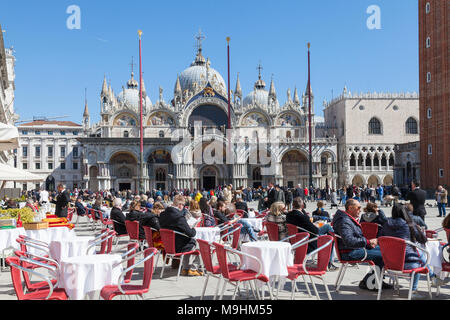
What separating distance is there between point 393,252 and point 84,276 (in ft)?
13.3

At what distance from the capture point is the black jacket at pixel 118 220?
37.1 ft

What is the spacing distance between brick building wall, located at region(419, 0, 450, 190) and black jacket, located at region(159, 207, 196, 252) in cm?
3025

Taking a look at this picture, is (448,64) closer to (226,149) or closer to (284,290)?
(226,149)

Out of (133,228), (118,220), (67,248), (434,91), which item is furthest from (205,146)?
(67,248)

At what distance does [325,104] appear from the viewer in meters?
60.5

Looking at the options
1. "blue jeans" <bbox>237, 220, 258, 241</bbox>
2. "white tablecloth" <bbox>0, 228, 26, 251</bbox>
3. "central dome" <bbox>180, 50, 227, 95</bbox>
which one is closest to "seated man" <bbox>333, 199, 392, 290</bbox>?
"blue jeans" <bbox>237, 220, 258, 241</bbox>

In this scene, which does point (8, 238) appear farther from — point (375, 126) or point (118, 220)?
point (375, 126)

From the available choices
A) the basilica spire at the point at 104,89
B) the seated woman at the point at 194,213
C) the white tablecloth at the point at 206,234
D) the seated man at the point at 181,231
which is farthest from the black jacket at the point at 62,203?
the basilica spire at the point at 104,89

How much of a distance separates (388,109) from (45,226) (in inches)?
1939

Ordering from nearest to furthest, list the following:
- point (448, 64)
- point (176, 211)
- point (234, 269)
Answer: point (234, 269)
point (176, 211)
point (448, 64)

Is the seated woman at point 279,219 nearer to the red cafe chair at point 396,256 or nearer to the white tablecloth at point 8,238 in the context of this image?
the red cafe chair at point 396,256

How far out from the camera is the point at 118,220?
11344 mm

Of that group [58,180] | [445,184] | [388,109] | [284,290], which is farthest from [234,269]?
[58,180]
